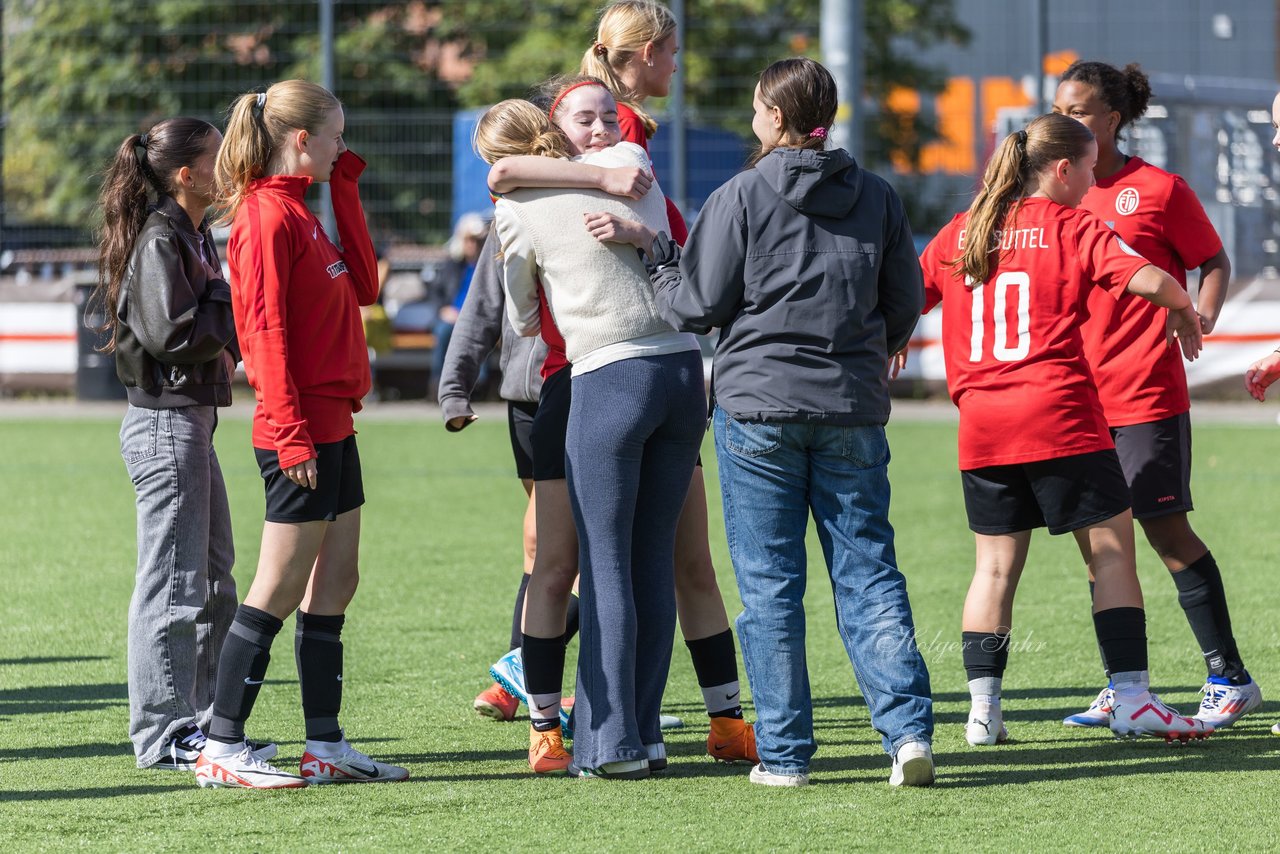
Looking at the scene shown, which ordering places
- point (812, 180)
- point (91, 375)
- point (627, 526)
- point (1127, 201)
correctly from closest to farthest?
point (812, 180), point (627, 526), point (1127, 201), point (91, 375)

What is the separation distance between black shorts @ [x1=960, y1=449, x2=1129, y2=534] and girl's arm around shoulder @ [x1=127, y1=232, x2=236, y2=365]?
209 cm

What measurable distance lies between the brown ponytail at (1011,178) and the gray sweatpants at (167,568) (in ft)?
6.93

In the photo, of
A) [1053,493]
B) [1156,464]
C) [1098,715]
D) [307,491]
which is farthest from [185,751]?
[1156,464]

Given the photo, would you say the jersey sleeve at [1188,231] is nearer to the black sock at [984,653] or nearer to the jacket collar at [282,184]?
the black sock at [984,653]

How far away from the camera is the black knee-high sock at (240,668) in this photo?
4262mm

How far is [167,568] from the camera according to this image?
4.52 m

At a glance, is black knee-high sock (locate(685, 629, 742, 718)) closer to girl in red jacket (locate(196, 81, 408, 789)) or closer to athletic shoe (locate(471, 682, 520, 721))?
athletic shoe (locate(471, 682, 520, 721))

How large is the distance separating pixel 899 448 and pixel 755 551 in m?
8.97

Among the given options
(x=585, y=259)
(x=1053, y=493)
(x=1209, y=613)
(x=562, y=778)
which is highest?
(x=585, y=259)

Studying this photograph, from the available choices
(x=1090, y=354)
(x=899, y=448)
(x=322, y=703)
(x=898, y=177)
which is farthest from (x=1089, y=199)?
(x=898, y=177)

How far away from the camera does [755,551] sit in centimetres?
425

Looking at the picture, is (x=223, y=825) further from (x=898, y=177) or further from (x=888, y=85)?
(x=888, y=85)

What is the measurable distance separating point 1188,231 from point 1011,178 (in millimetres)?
750

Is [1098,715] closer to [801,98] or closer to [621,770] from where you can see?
[621,770]
